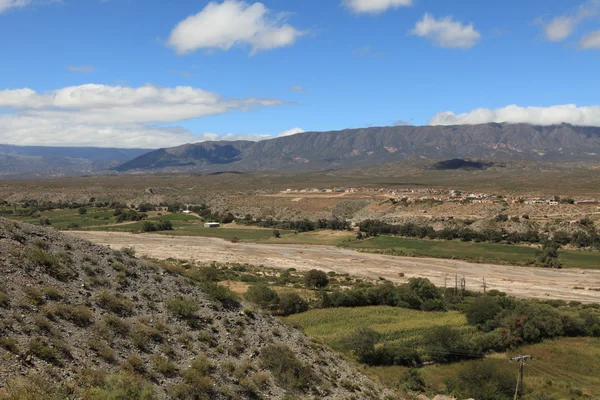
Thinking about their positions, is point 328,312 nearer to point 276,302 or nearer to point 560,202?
point 276,302

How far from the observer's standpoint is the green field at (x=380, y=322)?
3962 cm

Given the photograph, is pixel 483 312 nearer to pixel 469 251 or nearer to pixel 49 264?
pixel 49 264

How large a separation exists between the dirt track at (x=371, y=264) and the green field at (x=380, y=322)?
17366mm

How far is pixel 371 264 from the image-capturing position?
3056 inches

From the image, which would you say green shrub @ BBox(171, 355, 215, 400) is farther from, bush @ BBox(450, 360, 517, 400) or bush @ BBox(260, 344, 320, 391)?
bush @ BBox(450, 360, 517, 400)

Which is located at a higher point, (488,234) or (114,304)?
(114,304)

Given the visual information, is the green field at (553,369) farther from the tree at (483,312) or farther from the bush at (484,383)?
the tree at (483,312)

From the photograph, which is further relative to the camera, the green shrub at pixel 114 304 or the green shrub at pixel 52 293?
the green shrub at pixel 114 304

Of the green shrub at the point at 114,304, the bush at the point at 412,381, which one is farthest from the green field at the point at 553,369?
the green shrub at the point at 114,304

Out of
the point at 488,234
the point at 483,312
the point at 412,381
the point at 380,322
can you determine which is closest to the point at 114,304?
the point at 412,381

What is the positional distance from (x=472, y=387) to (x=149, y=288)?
21.3 metres

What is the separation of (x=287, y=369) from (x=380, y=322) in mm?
27945

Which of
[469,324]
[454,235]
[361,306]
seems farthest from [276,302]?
[454,235]

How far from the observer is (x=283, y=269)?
7169 centimetres
